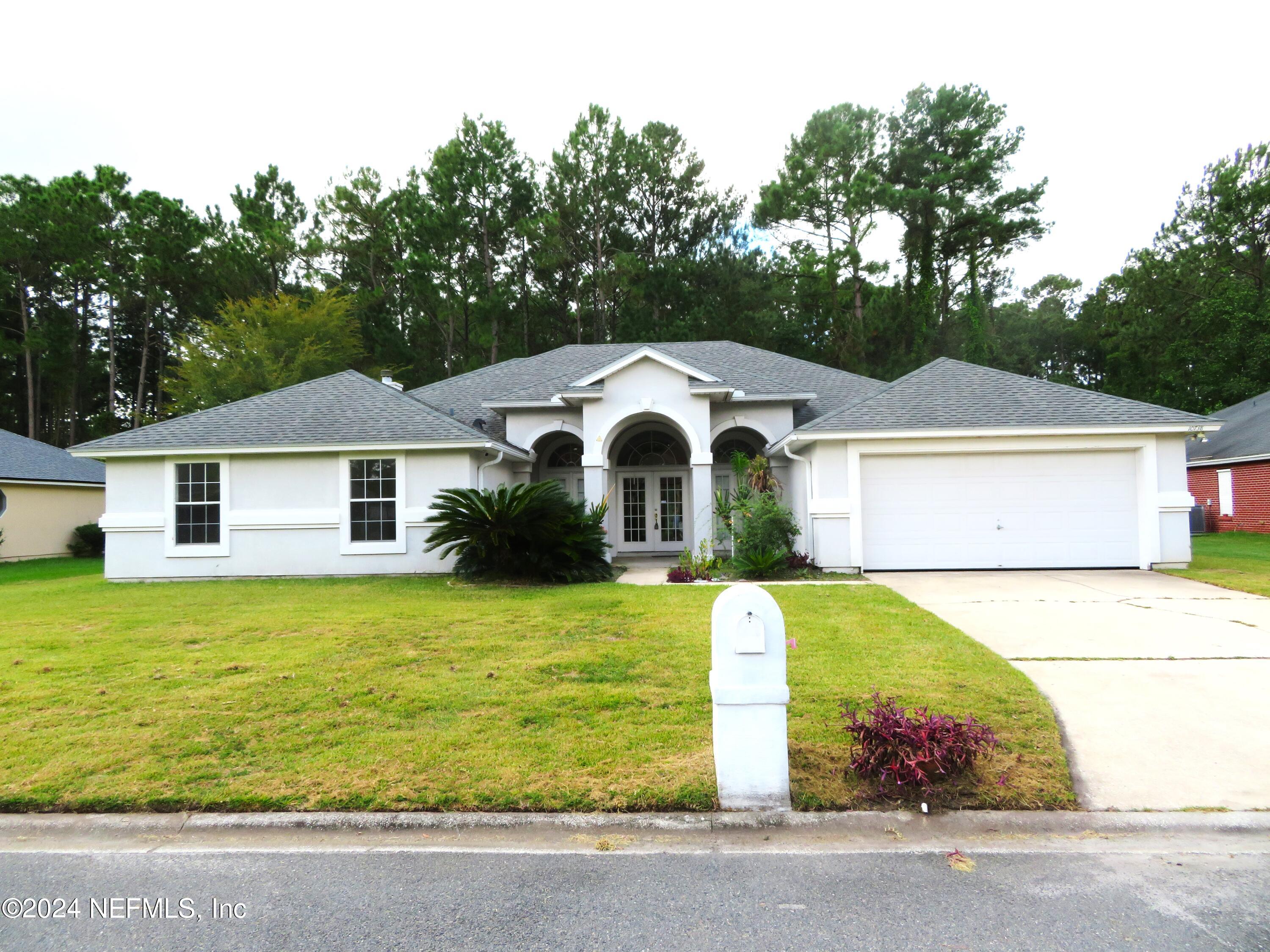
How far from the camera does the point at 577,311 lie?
31.7m

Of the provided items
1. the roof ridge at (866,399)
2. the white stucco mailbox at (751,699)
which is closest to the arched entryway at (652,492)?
the roof ridge at (866,399)

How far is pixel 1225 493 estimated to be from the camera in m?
23.2

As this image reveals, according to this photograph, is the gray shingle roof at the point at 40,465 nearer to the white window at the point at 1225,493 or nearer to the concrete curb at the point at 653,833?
the concrete curb at the point at 653,833

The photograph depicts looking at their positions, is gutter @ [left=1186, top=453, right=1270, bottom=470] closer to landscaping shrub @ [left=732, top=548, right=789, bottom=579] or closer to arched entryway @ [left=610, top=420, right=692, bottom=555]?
arched entryway @ [left=610, top=420, right=692, bottom=555]

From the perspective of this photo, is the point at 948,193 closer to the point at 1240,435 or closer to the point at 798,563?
the point at 1240,435

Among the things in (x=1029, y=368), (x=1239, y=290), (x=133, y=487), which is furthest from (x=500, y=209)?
(x=1239, y=290)

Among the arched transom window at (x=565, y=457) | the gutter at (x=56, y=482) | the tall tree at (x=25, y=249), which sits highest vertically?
the tall tree at (x=25, y=249)

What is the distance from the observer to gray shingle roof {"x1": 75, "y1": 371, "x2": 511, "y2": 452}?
44.2ft

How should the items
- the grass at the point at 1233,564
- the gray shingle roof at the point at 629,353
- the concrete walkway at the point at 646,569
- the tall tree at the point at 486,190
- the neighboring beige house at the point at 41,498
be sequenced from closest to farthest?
the grass at the point at 1233,564 < the concrete walkway at the point at 646,569 < the gray shingle roof at the point at 629,353 < the neighboring beige house at the point at 41,498 < the tall tree at the point at 486,190

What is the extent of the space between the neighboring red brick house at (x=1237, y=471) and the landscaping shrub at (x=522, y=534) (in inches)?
745

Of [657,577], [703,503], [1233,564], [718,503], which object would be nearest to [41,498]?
[657,577]

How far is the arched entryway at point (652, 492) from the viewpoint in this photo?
1741cm

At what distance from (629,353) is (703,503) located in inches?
151

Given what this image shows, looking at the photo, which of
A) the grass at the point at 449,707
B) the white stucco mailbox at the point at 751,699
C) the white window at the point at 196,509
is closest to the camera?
the white stucco mailbox at the point at 751,699
